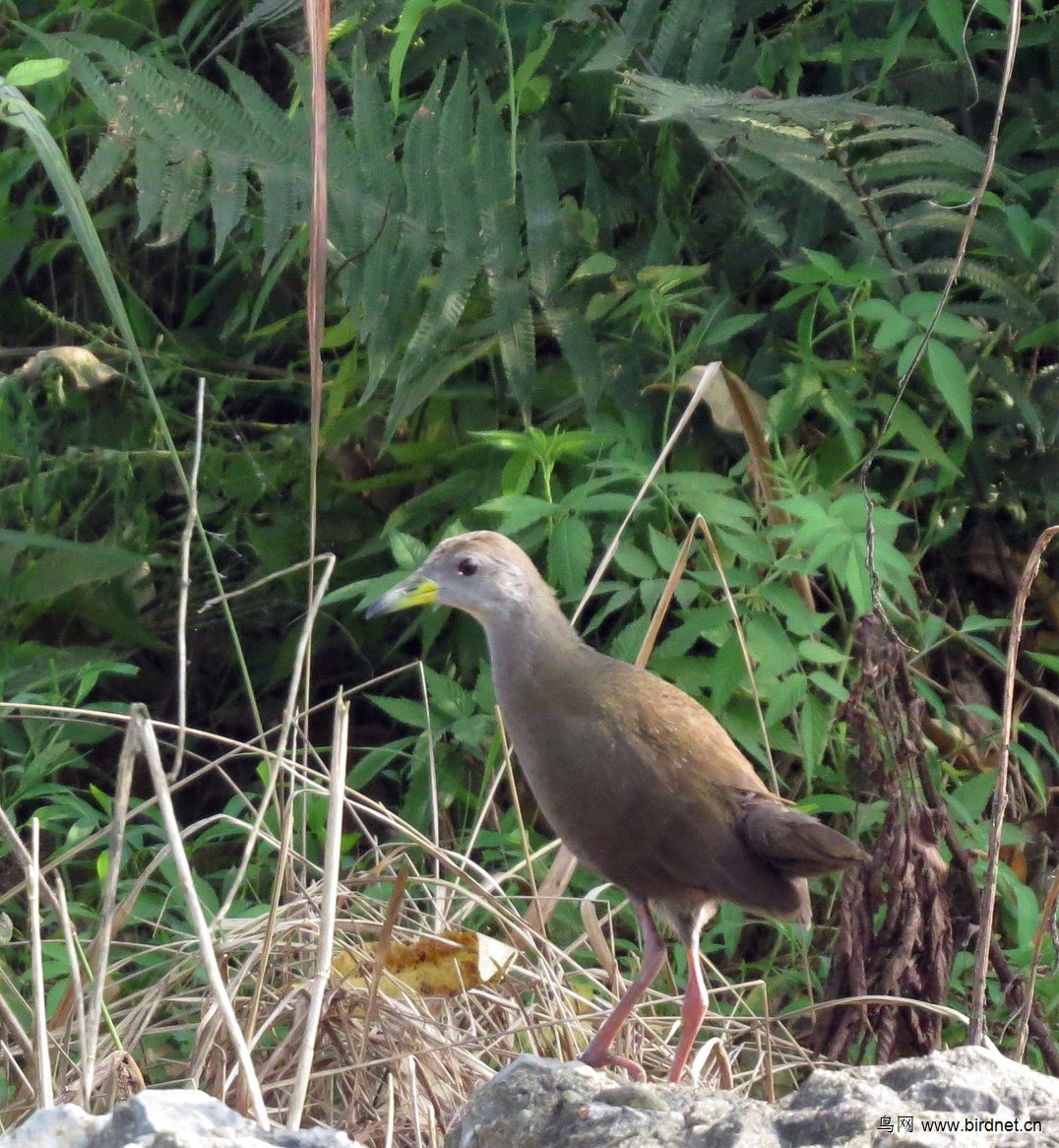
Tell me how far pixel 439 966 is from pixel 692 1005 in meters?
0.50

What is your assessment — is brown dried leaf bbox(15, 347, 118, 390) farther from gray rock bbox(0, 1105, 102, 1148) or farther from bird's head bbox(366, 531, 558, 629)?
gray rock bbox(0, 1105, 102, 1148)

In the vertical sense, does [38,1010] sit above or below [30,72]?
below

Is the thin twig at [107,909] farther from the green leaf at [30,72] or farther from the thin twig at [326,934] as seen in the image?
the green leaf at [30,72]

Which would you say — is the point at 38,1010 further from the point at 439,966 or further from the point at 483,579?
the point at 483,579

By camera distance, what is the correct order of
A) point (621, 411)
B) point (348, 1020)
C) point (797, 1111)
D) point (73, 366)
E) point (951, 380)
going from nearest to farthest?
point (797, 1111), point (348, 1020), point (951, 380), point (621, 411), point (73, 366)

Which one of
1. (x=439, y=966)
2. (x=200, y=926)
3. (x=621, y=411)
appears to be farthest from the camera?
(x=621, y=411)

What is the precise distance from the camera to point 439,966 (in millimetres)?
2844

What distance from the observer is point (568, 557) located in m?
3.57

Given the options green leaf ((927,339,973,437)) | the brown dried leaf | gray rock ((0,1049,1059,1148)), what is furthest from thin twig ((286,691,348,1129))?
the brown dried leaf

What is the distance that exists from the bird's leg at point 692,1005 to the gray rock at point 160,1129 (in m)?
1.17

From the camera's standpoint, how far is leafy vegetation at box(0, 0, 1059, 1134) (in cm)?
362

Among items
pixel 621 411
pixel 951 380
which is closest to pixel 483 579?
pixel 621 411

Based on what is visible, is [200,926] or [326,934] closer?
[200,926]

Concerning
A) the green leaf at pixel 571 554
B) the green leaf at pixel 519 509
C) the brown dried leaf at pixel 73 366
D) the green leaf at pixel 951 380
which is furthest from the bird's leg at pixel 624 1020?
the brown dried leaf at pixel 73 366
